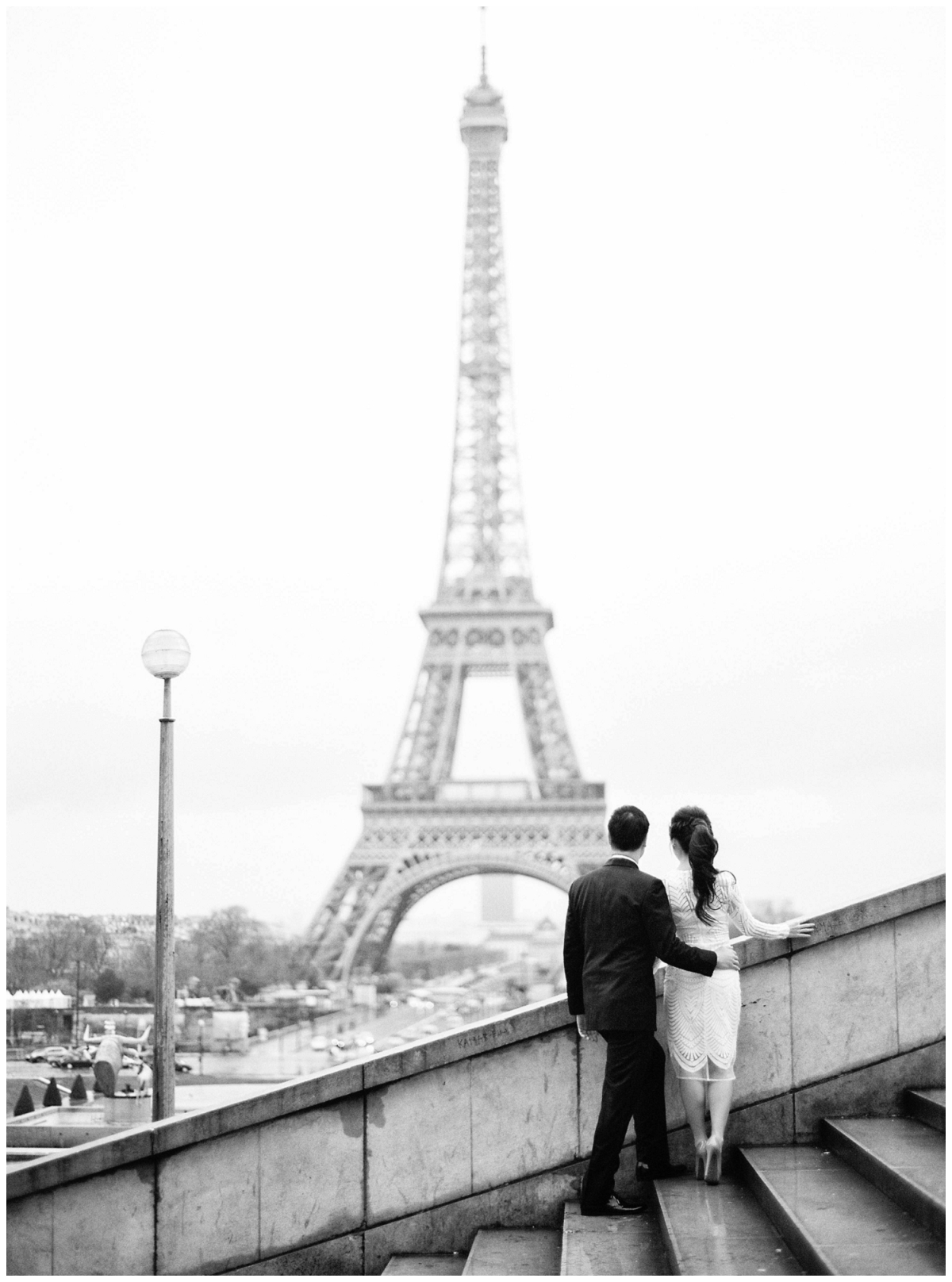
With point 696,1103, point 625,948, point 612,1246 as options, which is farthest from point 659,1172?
point 625,948

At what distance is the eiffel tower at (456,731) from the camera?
47.2 metres

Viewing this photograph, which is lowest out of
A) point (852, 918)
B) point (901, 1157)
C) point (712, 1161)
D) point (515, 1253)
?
point (515, 1253)

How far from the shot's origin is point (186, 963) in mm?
15531

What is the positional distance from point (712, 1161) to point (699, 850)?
1391 mm

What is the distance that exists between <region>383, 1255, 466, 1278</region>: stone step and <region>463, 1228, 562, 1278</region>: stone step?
0.14 m

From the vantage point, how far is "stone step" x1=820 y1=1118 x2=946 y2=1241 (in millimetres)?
5316

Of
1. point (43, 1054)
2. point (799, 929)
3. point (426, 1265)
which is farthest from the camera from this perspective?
point (43, 1054)

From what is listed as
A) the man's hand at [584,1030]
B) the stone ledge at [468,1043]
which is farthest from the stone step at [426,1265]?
the man's hand at [584,1030]

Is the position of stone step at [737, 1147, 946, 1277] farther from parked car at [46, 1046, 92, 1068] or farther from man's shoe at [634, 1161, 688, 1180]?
parked car at [46, 1046, 92, 1068]

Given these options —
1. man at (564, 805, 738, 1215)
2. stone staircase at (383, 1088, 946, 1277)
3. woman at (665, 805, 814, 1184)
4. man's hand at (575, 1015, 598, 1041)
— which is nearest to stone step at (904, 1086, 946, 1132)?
stone staircase at (383, 1088, 946, 1277)

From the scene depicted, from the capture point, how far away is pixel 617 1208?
6.53 meters

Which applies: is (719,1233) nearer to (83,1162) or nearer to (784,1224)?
(784,1224)

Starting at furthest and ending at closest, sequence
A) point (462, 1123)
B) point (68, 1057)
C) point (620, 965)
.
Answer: point (68, 1057) → point (462, 1123) → point (620, 965)

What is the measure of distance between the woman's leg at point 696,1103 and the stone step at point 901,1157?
61 centimetres
